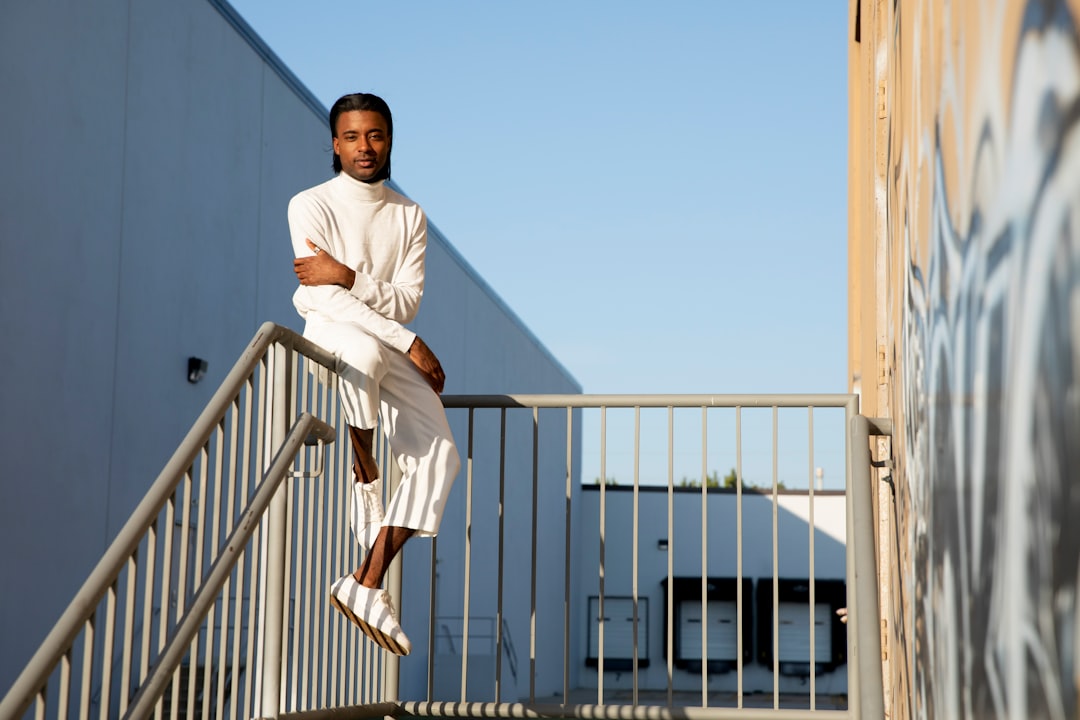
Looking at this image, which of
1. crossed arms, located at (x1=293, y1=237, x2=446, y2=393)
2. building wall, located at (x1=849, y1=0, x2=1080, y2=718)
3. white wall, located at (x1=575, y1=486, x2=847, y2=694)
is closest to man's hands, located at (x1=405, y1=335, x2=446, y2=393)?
crossed arms, located at (x1=293, y1=237, x2=446, y2=393)

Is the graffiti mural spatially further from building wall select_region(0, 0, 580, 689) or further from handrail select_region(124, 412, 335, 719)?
building wall select_region(0, 0, 580, 689)

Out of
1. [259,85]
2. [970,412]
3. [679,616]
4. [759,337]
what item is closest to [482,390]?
[679,616]

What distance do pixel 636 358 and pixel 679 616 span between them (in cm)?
2148

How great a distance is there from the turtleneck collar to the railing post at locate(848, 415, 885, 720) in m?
1.73

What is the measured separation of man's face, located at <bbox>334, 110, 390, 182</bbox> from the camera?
4.14 metres

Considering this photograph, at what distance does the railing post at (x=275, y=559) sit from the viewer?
352cm

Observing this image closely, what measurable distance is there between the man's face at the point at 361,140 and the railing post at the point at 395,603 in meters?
1.09

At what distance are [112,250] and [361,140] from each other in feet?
17.6

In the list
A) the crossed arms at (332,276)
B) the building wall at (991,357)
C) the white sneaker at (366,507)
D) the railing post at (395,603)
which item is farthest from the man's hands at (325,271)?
the building wall at (991,357)

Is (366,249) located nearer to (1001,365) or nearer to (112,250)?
(1001,365)

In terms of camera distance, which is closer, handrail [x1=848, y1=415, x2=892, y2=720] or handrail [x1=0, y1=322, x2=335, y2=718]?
handrail [x1=0, y1=322, x2=335, y2=718]

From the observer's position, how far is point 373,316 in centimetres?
403

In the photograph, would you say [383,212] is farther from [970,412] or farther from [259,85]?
[259,85]

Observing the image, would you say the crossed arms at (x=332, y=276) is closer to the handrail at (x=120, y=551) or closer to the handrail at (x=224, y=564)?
the handrail at (x=224, y=564)
